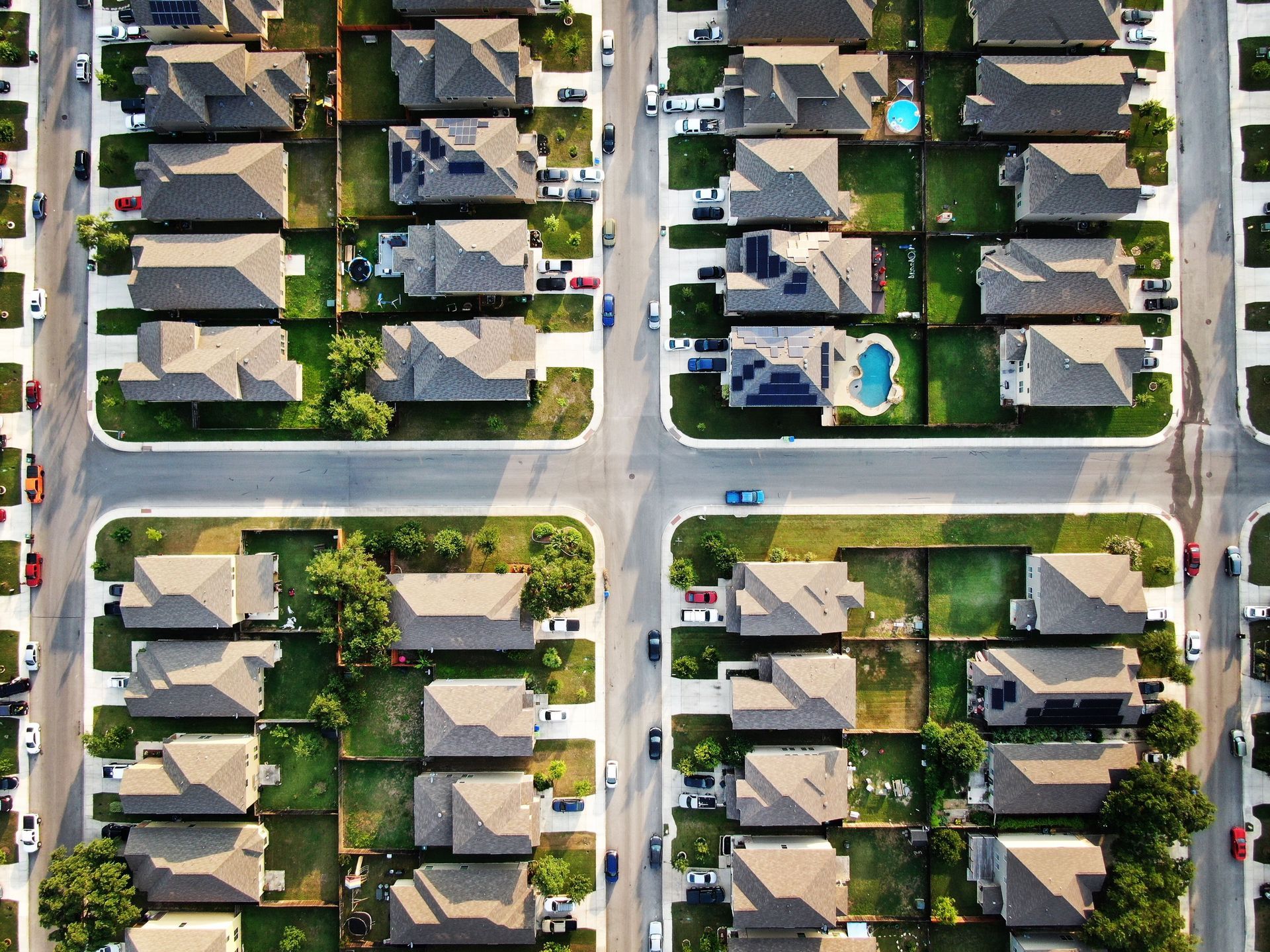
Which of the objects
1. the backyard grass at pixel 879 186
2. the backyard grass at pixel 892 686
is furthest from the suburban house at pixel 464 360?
the backyard grass at pixel 892 686

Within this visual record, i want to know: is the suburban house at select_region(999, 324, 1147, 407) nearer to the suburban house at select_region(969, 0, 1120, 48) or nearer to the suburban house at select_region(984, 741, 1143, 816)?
the suburban house at select_region(969, 0, 1120, 48)

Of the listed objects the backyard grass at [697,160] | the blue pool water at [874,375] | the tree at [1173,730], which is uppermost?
the backyard grass at [697,160]

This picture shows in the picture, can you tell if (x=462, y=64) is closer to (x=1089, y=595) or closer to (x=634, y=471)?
(x=634, y=471)

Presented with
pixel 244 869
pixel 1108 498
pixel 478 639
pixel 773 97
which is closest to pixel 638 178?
pixel 773 97

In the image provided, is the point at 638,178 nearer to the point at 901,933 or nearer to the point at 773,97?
the point at 773,97

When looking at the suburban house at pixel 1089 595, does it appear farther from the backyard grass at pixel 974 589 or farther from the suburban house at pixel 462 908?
the suburban house at pixel 462 908

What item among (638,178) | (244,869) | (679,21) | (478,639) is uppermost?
(679,21)
